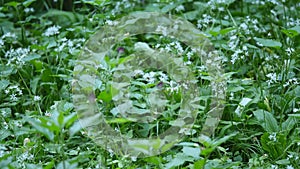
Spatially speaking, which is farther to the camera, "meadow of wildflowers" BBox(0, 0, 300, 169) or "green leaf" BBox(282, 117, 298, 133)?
"green leaf" BBox(282, 117, 298, 133)

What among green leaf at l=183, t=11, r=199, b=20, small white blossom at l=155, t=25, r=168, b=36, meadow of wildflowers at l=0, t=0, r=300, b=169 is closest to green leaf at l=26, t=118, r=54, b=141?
meadow of wildflowers at l=0, t=0, r=300, b=169

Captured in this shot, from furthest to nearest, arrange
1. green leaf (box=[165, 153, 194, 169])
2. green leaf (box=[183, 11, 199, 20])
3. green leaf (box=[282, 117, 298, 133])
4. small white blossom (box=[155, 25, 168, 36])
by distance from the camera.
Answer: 1. green leaf (box=[183, 11, 199, 20])
2. small white blossom (box=[155, 25, 168, 36])
3. green leaf (box=[282, 117, 298, 133])
4. green leaf (box=[165, 153, 194, 169])

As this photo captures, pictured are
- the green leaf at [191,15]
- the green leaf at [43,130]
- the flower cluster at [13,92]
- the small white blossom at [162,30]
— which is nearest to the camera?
the green leaf at [43,130]

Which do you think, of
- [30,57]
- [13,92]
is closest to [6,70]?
[30,57]

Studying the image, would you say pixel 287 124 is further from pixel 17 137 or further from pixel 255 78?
pixel 17 137

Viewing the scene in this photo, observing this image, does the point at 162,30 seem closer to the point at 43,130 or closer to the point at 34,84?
the point at 34,84

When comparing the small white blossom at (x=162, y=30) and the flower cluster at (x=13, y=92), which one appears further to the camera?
the small white blossom at (x=162, y=30)

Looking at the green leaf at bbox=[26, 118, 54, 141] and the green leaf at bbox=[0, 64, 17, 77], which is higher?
the green leaf at bbox=[26, 118, 54, 141]

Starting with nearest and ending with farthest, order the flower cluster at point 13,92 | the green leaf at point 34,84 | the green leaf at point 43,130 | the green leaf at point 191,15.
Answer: the green leaf at point 43,130 → the flower cluster at point 13,92 → the green leaf at point 34,84 → the green leaf at point 191,15

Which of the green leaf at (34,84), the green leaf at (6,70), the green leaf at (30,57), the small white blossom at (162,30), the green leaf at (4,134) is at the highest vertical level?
the small white blossom at (162,30)

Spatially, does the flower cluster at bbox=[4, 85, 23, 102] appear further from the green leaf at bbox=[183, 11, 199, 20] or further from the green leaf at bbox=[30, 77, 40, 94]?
the green leaf at bbox=[183, 11, 199, 20]

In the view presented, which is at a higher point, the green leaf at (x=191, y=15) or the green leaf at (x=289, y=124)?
the green leaf at (x=191, y=15)

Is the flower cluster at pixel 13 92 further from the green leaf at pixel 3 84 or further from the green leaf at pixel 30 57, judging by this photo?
the green leaf at pixel 30 57

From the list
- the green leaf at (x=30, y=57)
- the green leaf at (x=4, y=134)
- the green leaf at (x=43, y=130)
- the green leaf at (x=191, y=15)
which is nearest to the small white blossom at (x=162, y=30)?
the green leaf at (x=191, y=15)
